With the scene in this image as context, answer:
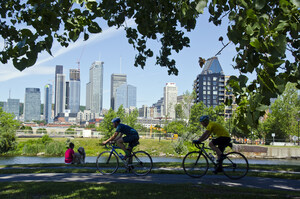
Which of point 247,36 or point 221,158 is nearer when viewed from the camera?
point 247,36

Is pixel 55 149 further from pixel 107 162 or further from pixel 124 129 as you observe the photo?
pixel 124 129

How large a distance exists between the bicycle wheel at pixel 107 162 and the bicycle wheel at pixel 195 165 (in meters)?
2.05

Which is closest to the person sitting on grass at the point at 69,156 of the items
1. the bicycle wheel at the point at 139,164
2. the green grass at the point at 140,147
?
the bicycle wheel at the point at 139,164

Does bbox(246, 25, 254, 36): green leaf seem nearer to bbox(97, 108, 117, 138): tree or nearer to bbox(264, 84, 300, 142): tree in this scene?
bbox(97, 108, 117, 138): tree

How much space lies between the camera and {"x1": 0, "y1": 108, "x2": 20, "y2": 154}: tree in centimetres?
4303

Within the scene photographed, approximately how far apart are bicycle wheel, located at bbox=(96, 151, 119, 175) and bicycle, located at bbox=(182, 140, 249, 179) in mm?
2104

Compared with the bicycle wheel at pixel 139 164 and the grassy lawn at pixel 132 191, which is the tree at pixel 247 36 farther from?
the bicycle wheel at pixel 139 164

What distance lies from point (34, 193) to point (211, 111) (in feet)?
191

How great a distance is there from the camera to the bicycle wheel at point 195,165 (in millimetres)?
8594

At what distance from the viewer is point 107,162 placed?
977cm

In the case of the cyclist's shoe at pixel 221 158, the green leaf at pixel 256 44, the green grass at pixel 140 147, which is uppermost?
the green leaf at pixel 256 44

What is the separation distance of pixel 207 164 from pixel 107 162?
3.23 meters

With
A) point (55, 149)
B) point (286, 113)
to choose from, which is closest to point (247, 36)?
point (55, 149)

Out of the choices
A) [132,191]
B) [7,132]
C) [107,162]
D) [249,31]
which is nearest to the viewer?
[249,31]
